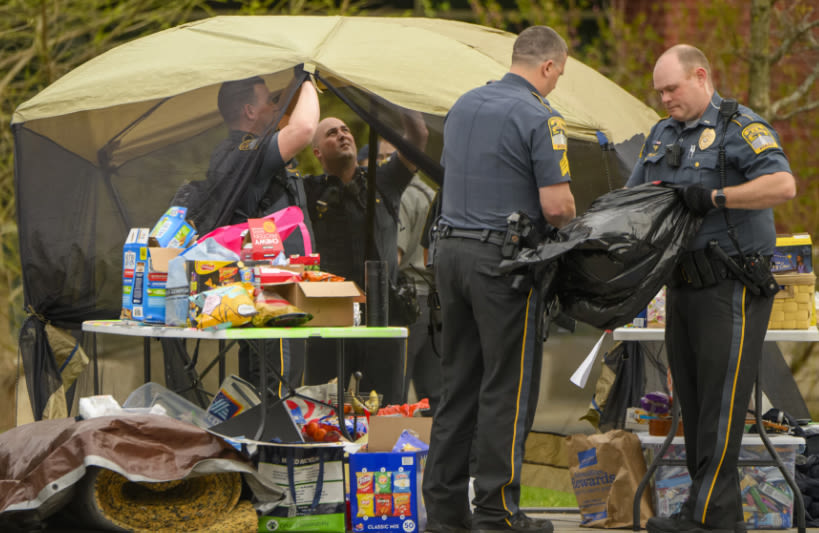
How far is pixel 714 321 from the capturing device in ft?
12.1

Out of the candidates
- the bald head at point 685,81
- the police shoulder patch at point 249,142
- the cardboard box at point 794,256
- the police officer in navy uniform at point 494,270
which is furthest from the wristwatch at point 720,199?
the police shoulder patch at point 249,142

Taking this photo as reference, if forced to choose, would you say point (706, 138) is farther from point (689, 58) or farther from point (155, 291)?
point (155, 291)

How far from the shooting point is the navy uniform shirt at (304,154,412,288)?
5.21 meters

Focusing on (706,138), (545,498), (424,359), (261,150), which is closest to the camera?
(706,138)

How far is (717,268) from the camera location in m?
3.69

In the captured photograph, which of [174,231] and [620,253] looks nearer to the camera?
[620,253]

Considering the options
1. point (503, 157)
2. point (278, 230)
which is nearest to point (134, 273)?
point (278, 230)

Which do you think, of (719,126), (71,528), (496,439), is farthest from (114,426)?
(719,126)

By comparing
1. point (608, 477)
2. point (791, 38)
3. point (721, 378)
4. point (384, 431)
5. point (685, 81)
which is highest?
point (791, 38)

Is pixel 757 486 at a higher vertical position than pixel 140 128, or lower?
lower

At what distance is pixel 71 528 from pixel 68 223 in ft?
5.22

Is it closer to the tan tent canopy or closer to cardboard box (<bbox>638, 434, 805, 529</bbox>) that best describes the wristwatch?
Result: cardboard box (<bbox>638, 434, 805, 529</bbox>)

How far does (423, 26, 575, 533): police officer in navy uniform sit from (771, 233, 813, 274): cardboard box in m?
1.09

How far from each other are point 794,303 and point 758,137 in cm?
85
